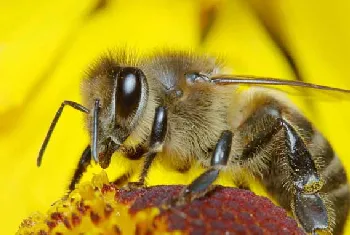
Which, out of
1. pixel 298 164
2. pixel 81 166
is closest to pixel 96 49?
pixel 81 166

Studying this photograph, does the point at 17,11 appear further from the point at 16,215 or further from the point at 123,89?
the point at 123,89

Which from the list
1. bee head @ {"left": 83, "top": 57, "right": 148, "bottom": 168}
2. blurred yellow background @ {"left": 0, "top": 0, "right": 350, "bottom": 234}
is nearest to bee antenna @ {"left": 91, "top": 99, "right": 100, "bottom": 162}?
bee head @ {"left": 83, "top": 57, "right": 148, "bottom": 168}

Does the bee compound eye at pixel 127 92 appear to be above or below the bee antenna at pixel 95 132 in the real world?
above

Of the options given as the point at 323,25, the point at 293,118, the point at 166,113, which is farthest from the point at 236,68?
the point at 166,113

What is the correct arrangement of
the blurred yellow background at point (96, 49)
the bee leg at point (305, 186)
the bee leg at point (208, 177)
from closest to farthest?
1. the bee leg at point (208, 177)
2. the bee leg at point (305, 186)
3. the blurred yellow background at point (96, 49)

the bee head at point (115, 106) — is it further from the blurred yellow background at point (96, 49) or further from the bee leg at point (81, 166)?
Answer: the blurred yellow background at point (96, 49)

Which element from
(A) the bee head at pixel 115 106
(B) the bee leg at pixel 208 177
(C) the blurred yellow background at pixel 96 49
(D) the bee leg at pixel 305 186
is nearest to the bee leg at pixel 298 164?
(D) the bee leg at pixel 305 186

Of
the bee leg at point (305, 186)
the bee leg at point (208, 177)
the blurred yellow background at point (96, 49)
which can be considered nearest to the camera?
the bee leg at point (208, 177)

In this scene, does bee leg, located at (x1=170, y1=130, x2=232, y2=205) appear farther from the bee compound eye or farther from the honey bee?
the bee compound eye
